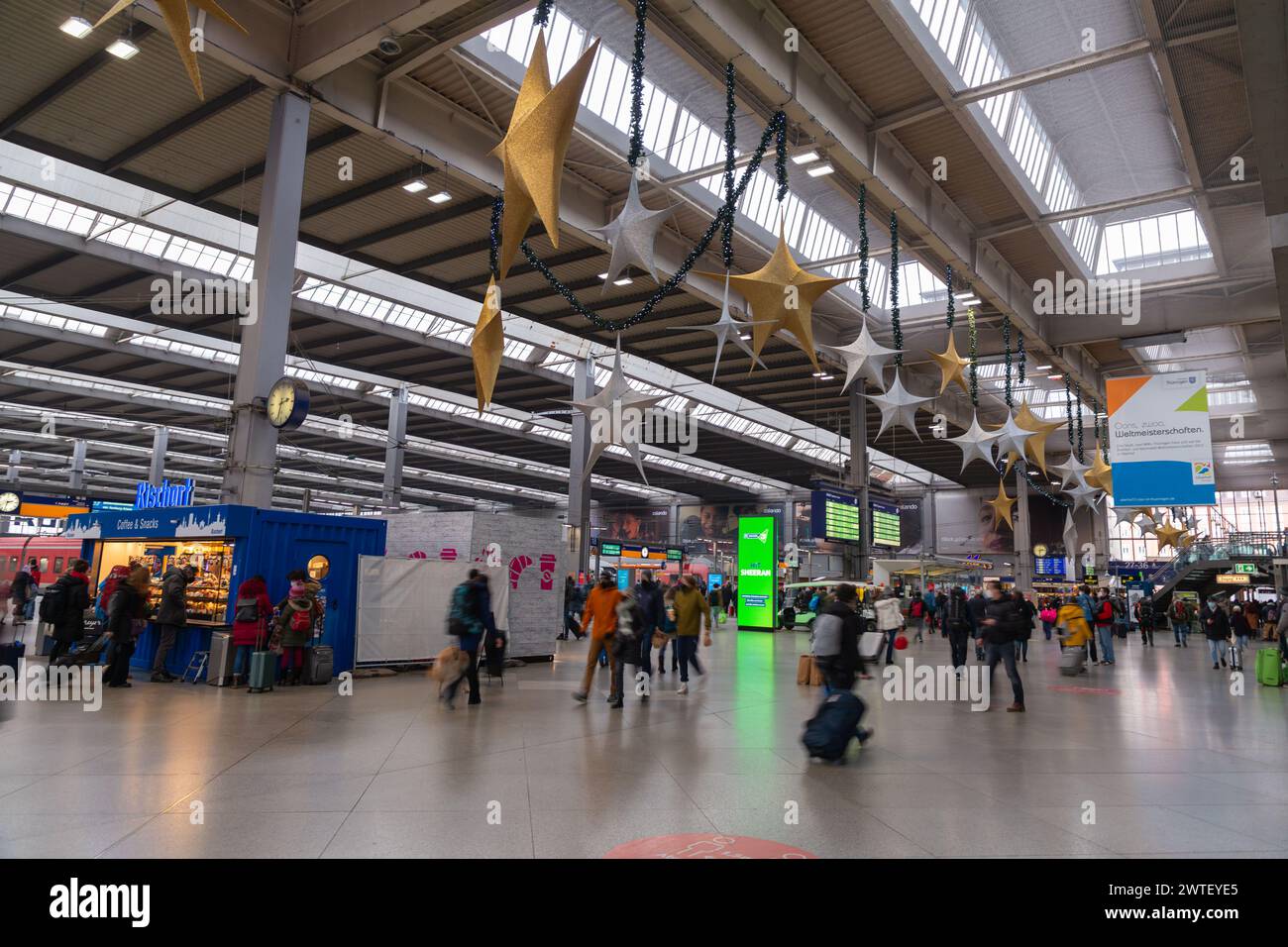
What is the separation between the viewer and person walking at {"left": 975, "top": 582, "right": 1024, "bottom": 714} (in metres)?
10.3

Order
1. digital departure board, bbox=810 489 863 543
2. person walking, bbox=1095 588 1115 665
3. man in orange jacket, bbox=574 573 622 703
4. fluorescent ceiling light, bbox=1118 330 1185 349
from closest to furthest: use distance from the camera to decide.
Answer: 1. man in orange jacket, bbox=574 573 622 703
2. person walking, bbox=1095 588 1115 665
3. fluorescent ceiling light, bbox=1118 330 1185 349
4. digital departure board, bbox=810 489 863 543

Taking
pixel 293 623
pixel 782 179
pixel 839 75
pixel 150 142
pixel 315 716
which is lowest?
→ pixel 315 716

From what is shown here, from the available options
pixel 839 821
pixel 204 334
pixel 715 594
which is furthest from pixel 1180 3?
pixel 715 594

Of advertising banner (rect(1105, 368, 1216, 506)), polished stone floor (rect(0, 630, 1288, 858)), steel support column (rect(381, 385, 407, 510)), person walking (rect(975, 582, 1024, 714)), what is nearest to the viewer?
polished stone floor (rect(0, 630, 1288, 858))

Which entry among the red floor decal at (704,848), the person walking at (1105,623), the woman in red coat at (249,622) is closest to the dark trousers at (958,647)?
the person walking at (1105,623)

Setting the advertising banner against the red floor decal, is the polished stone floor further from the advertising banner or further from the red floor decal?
the advertising banner

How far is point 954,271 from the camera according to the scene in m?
20.2

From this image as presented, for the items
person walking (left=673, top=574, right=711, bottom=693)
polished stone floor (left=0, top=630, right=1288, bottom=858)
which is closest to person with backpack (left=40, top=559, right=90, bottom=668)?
polished stone floor (left=0, top=630, right=1288, bottom=858)

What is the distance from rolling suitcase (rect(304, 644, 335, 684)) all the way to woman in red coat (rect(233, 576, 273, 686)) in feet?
2.22

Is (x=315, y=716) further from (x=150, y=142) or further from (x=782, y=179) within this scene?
(x=150, y=142)
